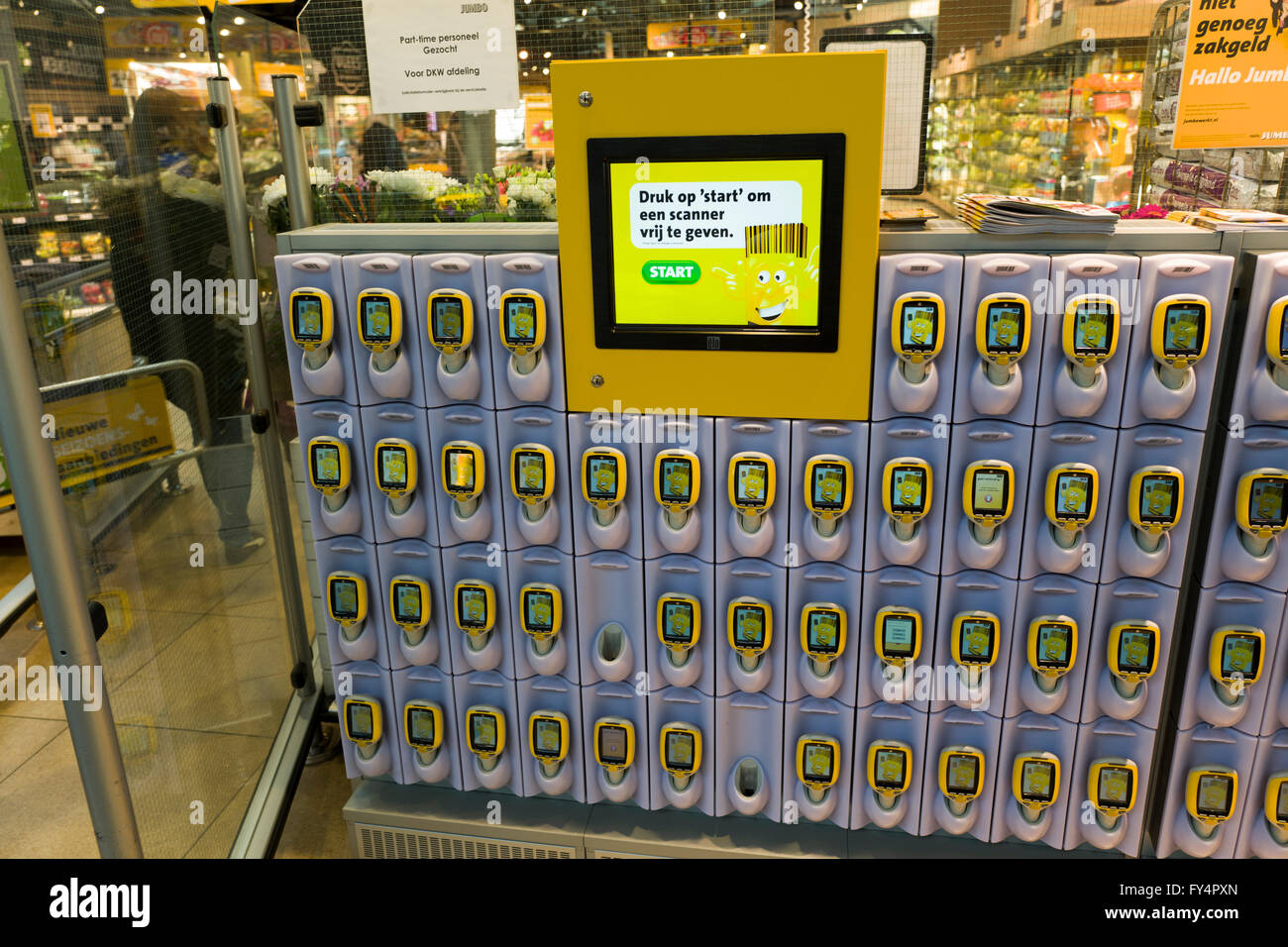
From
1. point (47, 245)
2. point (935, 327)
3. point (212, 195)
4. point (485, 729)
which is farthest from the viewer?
point (212, 195)

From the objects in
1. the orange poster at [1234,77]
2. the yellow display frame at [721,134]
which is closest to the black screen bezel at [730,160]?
the yellow display frame at [721,134]

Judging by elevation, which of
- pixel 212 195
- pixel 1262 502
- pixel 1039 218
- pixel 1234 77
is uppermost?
pixel 1234 77

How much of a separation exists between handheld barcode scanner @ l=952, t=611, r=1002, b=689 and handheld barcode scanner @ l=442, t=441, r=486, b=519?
1501 millimetres

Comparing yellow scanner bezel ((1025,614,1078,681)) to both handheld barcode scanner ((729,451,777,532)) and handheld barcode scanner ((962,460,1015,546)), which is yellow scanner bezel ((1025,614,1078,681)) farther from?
handheld barcode scanner ((729,451,777,532))

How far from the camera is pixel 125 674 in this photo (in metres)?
2.62

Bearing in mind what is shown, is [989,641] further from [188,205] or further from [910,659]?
[188,205]

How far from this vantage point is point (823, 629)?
2.91 metres

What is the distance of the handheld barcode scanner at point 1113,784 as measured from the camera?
289cm

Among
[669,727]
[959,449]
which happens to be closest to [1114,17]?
[959,449]

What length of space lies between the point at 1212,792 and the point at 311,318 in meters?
3.05

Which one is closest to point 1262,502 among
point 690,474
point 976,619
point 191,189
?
point 976,619

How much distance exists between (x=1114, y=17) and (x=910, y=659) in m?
4.06

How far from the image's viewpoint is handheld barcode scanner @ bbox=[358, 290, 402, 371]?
9.34ft

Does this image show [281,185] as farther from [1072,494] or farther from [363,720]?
[1072,494]
